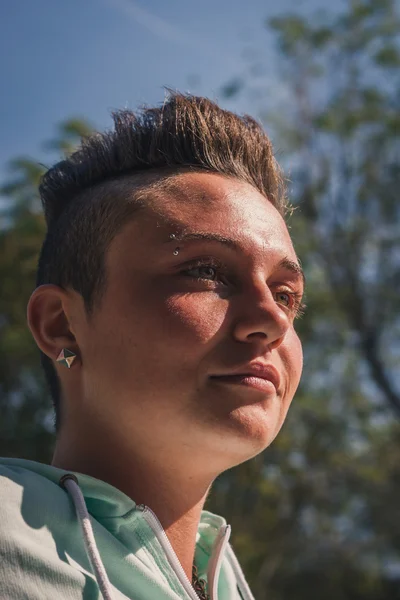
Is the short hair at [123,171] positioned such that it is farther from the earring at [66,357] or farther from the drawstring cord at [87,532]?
the drawstring cord at [87,532]

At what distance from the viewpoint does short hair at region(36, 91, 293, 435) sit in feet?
6.92

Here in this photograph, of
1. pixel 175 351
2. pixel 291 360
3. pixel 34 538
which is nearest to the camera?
pixel 34 538

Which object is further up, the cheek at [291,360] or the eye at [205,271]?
the eye at [205,271]

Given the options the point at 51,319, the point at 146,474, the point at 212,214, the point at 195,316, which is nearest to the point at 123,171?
the point at 212,214

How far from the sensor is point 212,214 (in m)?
2.02

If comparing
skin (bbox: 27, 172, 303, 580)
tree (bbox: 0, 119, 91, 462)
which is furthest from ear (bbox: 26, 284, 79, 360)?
tree (bbox: 0, 119, 91, 462)

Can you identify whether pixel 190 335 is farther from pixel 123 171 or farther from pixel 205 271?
pixel 123 171

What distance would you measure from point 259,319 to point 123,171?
706mm

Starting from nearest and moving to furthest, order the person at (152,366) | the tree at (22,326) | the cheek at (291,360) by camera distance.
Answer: the person at (152,366)
the cheek at (291,360)
the tree at (22,326)

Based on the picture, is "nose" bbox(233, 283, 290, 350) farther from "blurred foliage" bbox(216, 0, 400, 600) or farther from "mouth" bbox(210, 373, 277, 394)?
"blurred foliage" bbox(216, 0, 400, 600)

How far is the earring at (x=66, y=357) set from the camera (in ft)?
6.63

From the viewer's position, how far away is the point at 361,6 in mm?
12109

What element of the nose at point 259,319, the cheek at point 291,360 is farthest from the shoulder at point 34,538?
the cheek at point 291,360

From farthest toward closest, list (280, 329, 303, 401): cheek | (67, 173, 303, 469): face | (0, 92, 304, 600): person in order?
(280, 329, 303, 401): cheek → (67, 173, 303, 469): face → (0, 92, 304, 600): person
